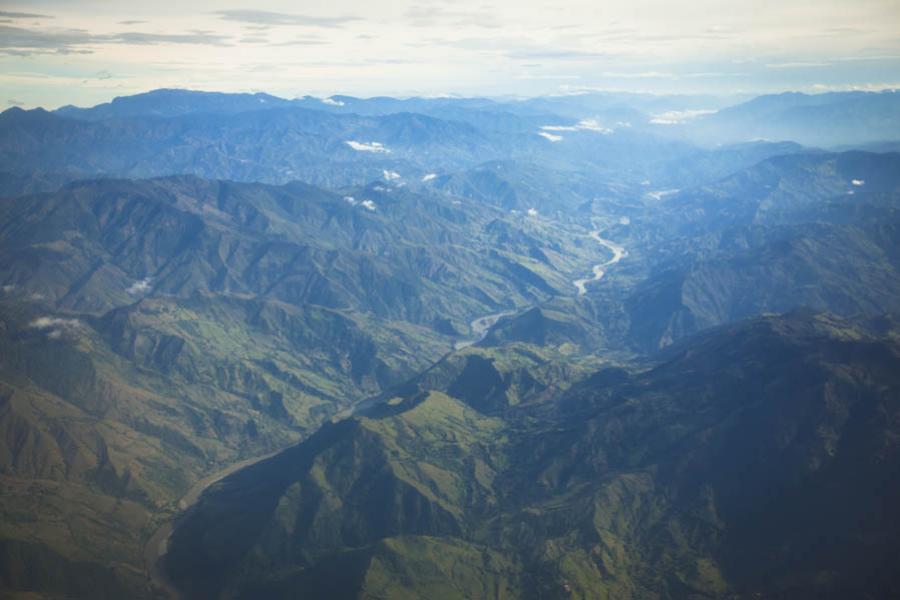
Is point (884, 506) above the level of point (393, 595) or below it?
above

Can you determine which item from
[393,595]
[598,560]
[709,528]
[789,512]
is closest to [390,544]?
[393,595]

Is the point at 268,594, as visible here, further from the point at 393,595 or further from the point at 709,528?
the point at 709,528

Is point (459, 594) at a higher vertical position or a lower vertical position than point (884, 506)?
lower

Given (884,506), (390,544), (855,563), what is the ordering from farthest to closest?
(390,544)
(884,506)
(855,563)

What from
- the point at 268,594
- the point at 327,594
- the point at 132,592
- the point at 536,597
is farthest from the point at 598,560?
the point at 132,592

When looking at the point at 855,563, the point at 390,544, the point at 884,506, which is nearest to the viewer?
the point at 855,563

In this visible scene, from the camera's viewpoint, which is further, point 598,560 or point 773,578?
point 598,560

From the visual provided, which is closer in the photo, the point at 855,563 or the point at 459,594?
the point at 855,563

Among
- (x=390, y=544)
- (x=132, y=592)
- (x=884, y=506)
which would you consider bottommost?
(x=132, y=592)

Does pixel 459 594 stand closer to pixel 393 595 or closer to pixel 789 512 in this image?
pixel 393 595
